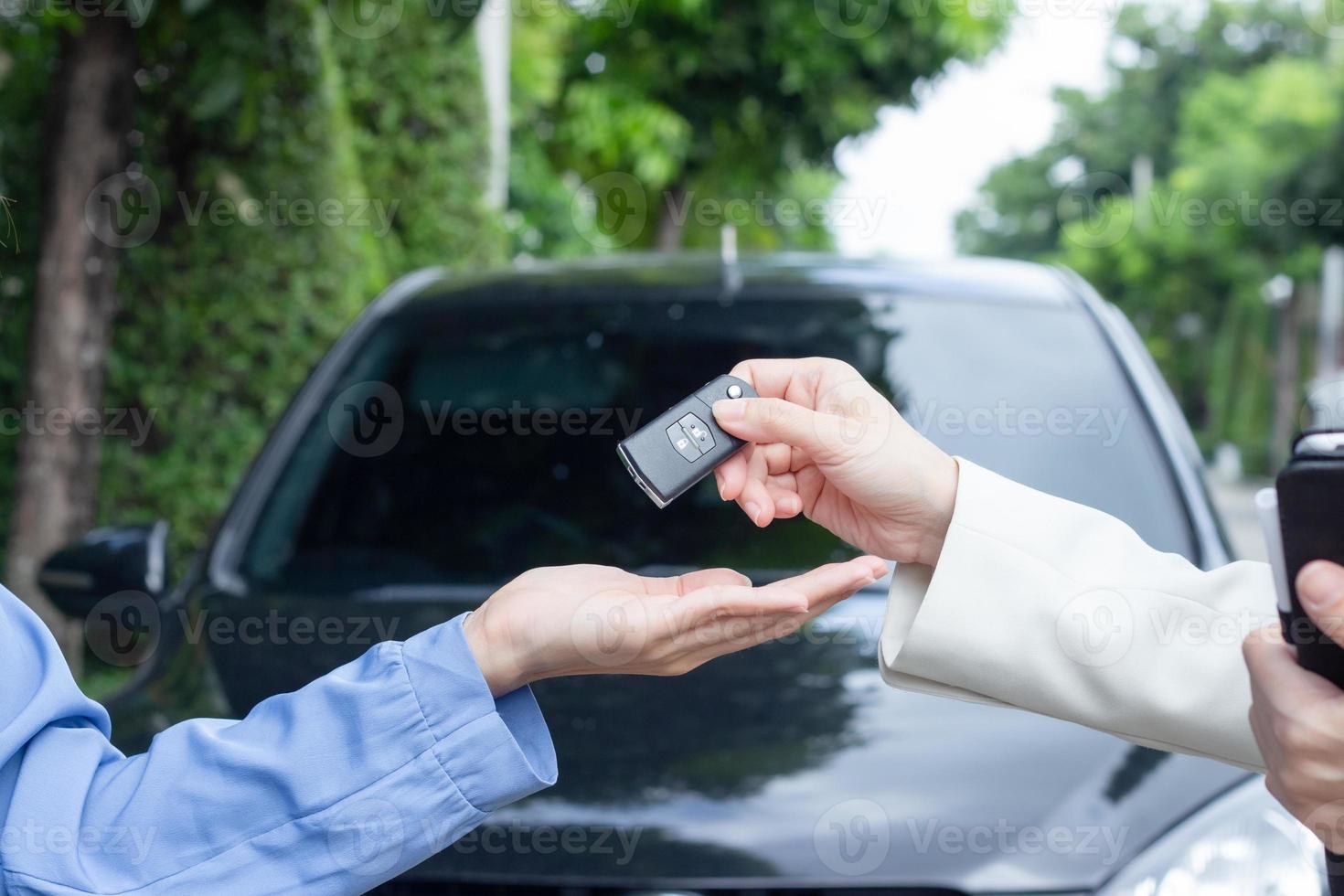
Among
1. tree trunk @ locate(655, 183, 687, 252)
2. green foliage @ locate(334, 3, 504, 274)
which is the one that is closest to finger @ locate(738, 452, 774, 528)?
green foliage @ locate(334, 3, 504, 274)

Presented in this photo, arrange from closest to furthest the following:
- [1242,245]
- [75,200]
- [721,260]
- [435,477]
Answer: [435,477]
[721,260]
[75,200]
[1242,245]

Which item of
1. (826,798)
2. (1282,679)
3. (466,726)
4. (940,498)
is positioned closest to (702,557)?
(826,798)

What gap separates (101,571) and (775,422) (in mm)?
1576

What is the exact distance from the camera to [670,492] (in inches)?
55.6

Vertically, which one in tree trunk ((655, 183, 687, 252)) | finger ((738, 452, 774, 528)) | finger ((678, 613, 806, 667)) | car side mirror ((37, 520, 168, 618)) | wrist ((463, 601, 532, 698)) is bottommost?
tree trunk ((655, 183, 687, 252))

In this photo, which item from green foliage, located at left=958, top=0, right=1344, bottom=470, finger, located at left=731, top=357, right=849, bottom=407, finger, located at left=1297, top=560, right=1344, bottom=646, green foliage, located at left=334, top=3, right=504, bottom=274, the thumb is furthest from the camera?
green foliage, located at left=958, top=0, right=1344, bottom=470

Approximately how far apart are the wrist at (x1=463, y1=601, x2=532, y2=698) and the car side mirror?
1.46 metres

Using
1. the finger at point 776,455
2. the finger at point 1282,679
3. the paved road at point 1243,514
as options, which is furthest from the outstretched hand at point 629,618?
the paved road at point 1243,514

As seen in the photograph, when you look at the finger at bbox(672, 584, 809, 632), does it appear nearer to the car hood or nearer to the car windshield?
the car hood

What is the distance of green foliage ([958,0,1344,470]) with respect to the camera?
864 inches

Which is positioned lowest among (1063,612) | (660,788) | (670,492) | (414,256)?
(414,256)

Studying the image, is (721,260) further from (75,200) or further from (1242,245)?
(1242,245)

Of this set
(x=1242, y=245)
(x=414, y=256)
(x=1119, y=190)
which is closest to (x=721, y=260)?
(x=414, y=256)

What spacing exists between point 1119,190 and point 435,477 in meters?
43.7
